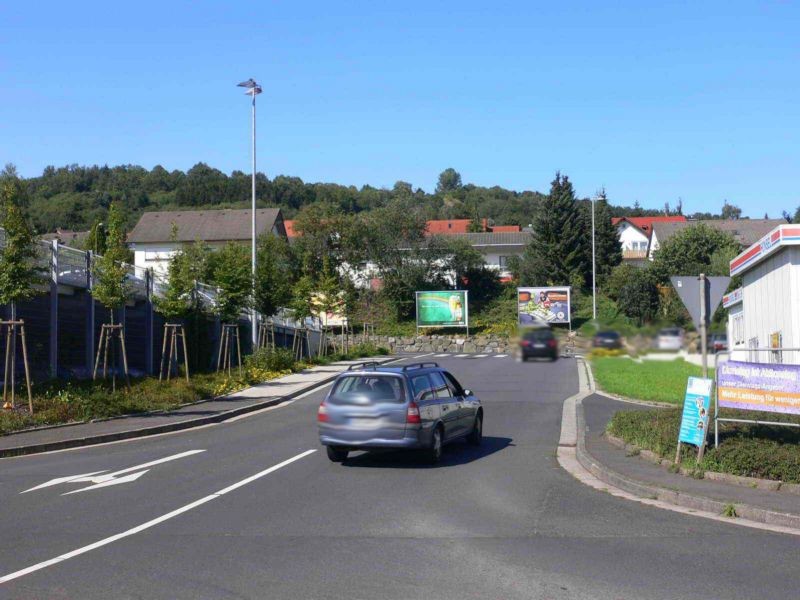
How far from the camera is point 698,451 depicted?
518 inches

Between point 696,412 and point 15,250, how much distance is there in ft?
51.6

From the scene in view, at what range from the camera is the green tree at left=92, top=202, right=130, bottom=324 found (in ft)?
80.1

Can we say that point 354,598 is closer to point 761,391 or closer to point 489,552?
point 489,552

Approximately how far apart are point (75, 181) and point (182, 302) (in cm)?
10765

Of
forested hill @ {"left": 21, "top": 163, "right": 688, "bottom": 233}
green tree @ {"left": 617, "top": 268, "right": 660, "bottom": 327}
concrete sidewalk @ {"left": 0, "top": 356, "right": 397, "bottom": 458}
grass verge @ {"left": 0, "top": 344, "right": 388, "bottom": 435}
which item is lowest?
concrete sidewalk @ {"left": 0, "top": 356, "right": 397, "bottom": 458}

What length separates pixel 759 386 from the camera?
1289 cm

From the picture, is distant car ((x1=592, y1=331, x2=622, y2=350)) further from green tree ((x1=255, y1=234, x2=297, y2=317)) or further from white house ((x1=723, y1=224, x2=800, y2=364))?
green tree ((x1=255, y1=234, x2=297, y2=317))

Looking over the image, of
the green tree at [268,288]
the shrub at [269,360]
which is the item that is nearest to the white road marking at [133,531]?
the shrub at [269,360]

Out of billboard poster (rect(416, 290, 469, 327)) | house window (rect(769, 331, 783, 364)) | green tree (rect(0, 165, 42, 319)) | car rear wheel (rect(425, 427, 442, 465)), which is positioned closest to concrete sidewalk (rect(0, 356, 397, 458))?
green tree (rect(0, 165, 42, 319))

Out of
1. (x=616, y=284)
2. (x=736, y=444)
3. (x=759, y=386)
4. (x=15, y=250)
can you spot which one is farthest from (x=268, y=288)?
(x=759, y=386)

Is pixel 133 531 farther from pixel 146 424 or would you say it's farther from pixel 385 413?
pixel 146 424

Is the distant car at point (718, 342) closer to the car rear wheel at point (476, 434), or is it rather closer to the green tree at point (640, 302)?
the green tree at point (640, 302)

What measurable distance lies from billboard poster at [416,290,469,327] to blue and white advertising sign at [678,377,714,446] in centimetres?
5189

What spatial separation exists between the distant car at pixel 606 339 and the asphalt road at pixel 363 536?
2.08 metres
